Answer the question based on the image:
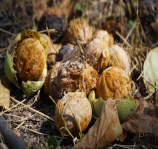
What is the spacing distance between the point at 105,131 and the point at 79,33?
0.96 m

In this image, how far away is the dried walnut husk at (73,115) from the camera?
3.73 ft

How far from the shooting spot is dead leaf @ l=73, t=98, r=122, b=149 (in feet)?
3.51

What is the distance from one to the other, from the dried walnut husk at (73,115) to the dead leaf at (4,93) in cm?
48

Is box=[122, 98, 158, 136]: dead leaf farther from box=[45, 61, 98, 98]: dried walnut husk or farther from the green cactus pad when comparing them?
the green cactus pad

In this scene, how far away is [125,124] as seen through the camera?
1.18 metres

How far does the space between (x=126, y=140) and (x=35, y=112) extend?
71 centimetres

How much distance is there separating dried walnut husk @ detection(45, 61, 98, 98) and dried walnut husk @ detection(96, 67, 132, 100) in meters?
0.09

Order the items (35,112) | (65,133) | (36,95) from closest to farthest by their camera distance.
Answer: (65,133)
(35,112)
(36,95)

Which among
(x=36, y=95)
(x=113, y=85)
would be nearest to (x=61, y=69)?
(x=36, y=95)

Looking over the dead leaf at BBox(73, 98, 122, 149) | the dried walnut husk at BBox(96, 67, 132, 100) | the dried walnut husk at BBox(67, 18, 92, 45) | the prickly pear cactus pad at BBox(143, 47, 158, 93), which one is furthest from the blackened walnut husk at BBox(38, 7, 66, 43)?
the dead leaf at BBox(73, 98, 122, 149)

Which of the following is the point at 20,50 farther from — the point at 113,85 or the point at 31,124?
the point at 113,85

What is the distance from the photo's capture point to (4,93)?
1.46 meters

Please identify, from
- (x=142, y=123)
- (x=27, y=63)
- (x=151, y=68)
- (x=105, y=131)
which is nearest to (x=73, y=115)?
(x=105, y=131)

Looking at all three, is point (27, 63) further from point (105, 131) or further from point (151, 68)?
point (151, 68)
